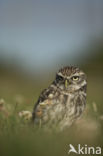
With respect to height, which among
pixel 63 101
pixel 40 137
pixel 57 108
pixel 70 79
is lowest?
pixel 40 137

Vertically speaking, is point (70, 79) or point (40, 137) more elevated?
point (70, 79)

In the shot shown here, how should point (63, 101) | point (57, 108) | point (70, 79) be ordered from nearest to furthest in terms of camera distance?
point (57, 108) < point (63, 101) < point (70, 79)

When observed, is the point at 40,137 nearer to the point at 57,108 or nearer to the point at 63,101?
the point at 57,108

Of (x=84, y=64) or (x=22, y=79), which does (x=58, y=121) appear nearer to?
(x=22, y=79)

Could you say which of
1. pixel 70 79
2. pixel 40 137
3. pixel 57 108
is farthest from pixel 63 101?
pixel 40 137

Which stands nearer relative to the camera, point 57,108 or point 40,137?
point 40,137

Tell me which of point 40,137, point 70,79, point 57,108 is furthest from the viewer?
point 70,79

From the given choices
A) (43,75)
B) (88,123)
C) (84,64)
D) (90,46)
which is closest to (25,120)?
(88,123)

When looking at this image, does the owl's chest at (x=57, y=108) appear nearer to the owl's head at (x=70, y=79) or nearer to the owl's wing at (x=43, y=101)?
the owl's wing at (x=43, y=101)
